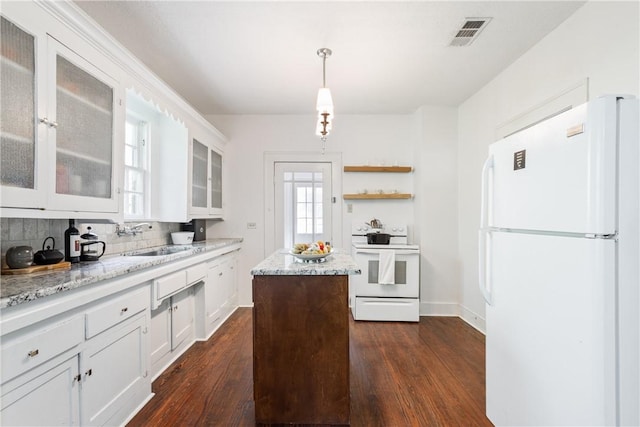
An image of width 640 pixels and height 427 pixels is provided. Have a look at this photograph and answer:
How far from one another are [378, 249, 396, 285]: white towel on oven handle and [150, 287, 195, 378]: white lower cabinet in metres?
2.13

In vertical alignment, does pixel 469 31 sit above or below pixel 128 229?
above

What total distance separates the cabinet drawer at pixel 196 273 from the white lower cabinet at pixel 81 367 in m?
0.61

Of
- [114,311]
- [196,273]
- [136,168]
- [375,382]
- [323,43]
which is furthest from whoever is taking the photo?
[136,168]

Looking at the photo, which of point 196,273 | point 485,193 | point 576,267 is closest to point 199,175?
point 196,273

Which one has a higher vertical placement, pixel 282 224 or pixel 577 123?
pixel 577 123

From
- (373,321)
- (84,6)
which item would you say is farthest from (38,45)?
(373,321)

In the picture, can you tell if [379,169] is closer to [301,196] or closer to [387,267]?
[301,196]

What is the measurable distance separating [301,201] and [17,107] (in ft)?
10.4

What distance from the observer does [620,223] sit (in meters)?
1.09

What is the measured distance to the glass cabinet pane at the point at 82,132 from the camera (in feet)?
5.22

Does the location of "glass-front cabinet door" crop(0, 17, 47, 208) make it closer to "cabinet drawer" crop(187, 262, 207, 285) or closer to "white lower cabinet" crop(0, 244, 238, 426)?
"white lower cabinet" crop(0, 244, 238, 426)

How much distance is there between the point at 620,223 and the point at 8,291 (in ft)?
7.81

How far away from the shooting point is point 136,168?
116 inches

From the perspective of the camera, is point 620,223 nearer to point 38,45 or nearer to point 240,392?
point 240,392
